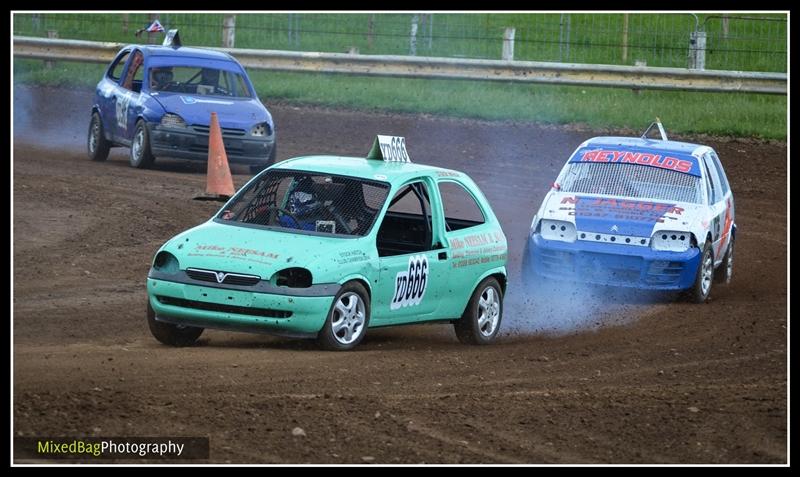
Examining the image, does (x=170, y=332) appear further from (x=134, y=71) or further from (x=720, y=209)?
(x=134, y=71)

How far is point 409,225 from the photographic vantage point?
11.5 metres

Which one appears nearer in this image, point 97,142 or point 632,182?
point 632,182

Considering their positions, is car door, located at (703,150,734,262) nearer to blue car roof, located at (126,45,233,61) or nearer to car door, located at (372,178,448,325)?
car door, located at (372,178,448,325)

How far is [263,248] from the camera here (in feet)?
32.8

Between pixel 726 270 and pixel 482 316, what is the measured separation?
15.0ft

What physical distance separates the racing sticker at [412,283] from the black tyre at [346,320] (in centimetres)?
38

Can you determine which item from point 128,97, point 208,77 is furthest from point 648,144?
point 128,97

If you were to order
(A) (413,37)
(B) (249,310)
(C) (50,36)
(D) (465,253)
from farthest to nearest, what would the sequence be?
(C) (50,36)
(A) (413,37)
(D) (465,253)
(B) (249,310)

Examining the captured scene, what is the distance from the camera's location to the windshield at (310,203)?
10602 millimetres

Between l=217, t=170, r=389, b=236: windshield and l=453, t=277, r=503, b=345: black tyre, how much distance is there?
1242mm

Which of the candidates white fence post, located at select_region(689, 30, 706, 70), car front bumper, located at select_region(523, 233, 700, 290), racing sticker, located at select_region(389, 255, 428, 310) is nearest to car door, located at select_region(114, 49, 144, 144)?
car front bumper, located at select_region(523, 233, 700, 290)

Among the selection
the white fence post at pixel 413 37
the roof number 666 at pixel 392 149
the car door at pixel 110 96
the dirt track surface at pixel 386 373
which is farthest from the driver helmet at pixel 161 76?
the white fence post at pixel 413 37

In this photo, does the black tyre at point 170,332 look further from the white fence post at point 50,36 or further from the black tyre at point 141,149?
the white fence post at point 50,36

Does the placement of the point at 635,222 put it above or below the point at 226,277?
below
